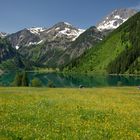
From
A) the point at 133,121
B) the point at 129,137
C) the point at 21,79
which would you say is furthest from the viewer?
the point at 21,79

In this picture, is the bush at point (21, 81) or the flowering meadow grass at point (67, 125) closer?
the flowering meadow grass at point (67, 125)

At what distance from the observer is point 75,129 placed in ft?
73.1

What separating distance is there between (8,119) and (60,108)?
9.18m

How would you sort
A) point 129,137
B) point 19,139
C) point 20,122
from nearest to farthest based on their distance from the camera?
point 19,139 → point 129,137 → point 20,122

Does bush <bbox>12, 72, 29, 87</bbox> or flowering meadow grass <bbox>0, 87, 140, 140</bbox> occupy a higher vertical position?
bush <bbox>12, 72, 29, 87</bbox>

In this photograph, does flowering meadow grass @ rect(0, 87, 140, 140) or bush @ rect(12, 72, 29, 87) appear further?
bush @ rect(12, 72, 29, 87)

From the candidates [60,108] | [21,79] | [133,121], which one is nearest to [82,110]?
[60,108]

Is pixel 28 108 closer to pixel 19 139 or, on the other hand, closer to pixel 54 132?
pixel 54 132

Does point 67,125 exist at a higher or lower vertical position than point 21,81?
lower

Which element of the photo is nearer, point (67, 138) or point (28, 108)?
Answer: point (67, 138)

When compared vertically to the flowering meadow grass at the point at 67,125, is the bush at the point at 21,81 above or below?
above

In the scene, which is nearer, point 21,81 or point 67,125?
point 67,125

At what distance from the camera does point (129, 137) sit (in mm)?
20047

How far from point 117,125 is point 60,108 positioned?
9.79 metres
